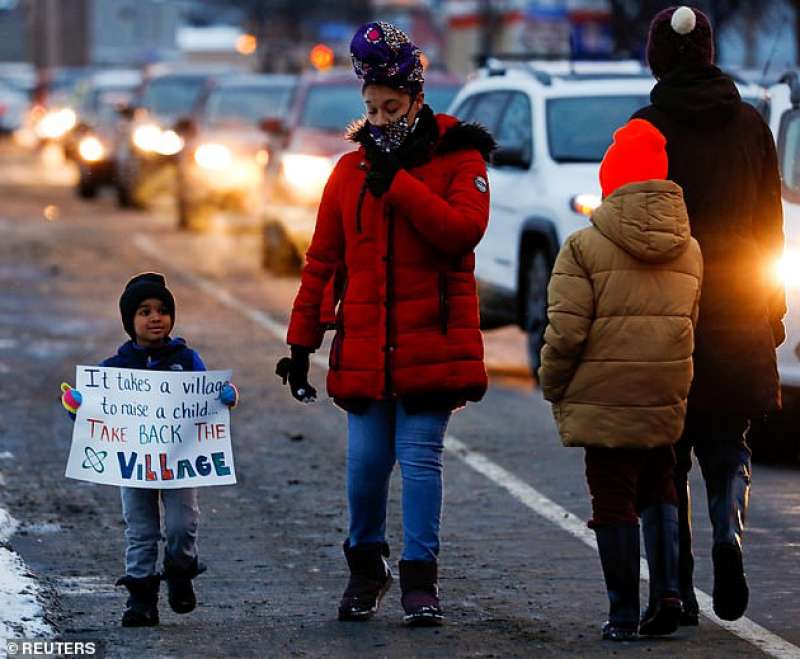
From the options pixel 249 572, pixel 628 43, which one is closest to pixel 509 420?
pixel 249 572

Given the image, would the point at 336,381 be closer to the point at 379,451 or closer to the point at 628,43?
the point at 379,451

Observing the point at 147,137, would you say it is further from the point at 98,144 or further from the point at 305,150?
the point at 305,150

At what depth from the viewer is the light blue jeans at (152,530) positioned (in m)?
6.79

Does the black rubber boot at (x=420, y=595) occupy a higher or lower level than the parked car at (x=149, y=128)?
lower

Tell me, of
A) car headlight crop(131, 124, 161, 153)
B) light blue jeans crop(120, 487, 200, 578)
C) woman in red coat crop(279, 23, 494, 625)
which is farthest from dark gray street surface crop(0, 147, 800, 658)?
car headlight crop(131, 124, 161, 153)

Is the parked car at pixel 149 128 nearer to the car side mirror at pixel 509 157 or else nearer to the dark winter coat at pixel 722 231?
the car side mirror at pixel 509 157

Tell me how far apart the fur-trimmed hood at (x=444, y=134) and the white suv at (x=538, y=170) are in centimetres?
599

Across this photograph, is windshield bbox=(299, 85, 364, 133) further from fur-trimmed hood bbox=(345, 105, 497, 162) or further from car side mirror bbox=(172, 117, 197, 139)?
fur-trimmed hood bbox=(345, 105, 497, 162)

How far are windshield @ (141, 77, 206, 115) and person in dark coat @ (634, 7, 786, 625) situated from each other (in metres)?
24.1

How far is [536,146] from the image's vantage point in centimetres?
1378

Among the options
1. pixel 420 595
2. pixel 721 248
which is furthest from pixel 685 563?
pixel 721 248

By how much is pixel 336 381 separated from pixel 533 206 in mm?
6767

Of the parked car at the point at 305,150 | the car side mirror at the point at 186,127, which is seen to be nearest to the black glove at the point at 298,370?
the parked car at the point at 305,150

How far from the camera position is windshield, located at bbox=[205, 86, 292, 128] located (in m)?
25.8
